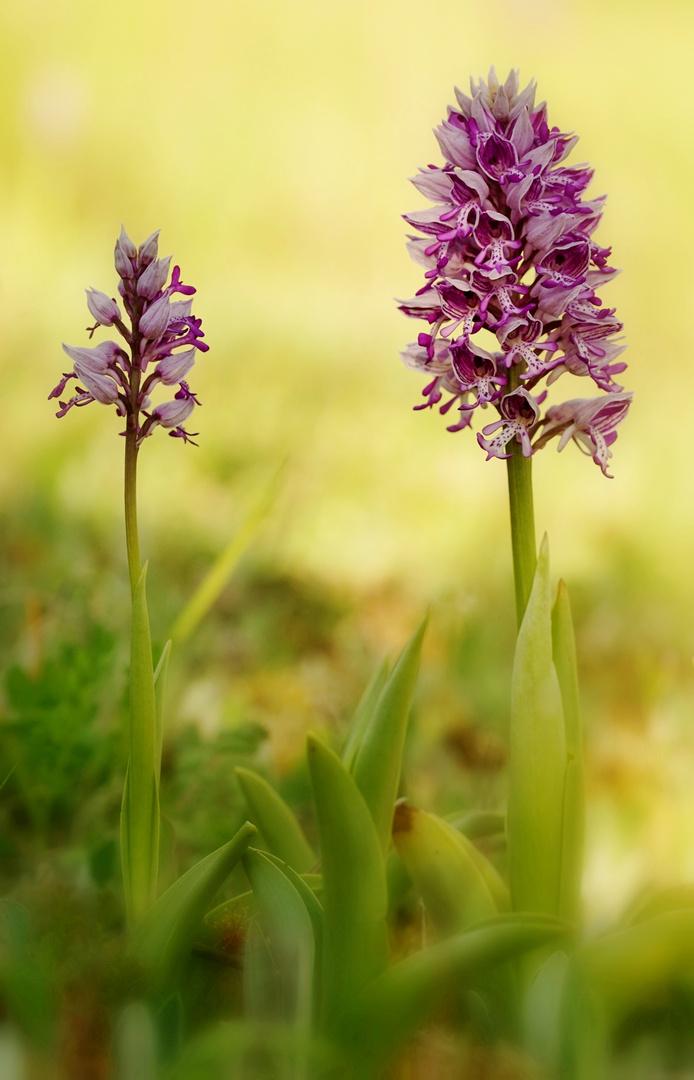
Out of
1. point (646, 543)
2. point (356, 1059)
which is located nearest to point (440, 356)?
point (356, 1059)

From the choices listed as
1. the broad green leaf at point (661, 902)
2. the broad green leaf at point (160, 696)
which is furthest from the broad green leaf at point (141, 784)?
the broad green leaf at point (661, 902)

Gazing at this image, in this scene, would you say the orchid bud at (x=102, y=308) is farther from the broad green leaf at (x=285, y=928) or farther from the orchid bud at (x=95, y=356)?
the broad green leaf at (x=285, y=928)

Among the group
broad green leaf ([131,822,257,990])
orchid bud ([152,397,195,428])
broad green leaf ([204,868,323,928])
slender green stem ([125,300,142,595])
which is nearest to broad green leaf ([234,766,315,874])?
broad green leaf ([204,868,323,928])

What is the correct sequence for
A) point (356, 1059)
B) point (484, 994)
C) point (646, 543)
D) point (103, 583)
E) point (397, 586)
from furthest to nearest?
point (646, 543), point (397, 586), point (103, 583), point (484, 994), point (356, 1059)

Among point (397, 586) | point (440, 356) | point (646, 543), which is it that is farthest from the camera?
point (646, 543)

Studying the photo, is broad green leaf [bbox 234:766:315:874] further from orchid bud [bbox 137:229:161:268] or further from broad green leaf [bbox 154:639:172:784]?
orchid bud [bbox 137:229:161:268]

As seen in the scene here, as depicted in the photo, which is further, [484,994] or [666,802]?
[666,802]

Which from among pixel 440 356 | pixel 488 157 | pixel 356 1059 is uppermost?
pixel 488 157

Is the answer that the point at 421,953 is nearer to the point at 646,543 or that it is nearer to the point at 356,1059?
the point at 356,1059
